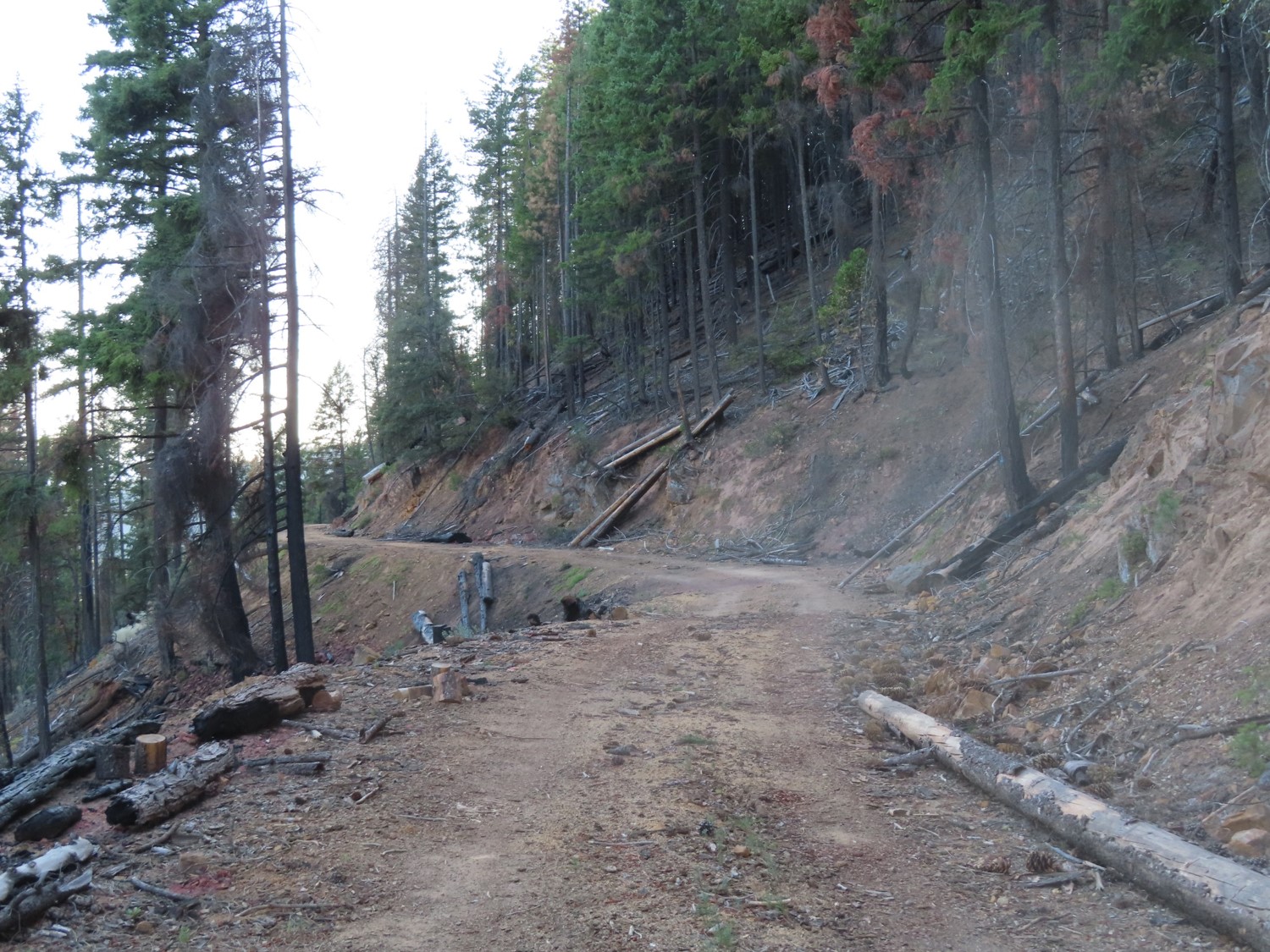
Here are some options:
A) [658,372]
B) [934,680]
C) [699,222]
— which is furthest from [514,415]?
[934,680]

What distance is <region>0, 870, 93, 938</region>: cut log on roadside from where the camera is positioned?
14.5ft

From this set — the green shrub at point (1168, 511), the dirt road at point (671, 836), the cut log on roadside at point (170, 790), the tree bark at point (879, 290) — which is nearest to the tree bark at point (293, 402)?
the dirt road at point (671, 836)

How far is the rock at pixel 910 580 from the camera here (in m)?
14.8

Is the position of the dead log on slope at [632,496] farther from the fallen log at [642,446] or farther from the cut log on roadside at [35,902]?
the cut log on roadside at [35,902]

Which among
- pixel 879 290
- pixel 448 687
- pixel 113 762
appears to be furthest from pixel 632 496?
pixel 113 762

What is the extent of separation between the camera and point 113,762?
7.18 metres

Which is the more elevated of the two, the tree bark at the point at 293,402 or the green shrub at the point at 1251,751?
the tree bark at the point at 293,402

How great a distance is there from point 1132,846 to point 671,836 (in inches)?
100

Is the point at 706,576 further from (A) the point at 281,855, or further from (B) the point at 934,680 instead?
(A) the point at 281,855

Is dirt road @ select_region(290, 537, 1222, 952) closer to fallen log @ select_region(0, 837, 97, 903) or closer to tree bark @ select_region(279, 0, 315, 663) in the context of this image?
fallen log @ select_region(0, 837, 97, 903)

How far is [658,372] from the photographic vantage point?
36.5 meters

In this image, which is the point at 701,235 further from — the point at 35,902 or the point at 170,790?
the point at 35,902

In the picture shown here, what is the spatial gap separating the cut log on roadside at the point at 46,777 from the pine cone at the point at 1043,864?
6894 mm

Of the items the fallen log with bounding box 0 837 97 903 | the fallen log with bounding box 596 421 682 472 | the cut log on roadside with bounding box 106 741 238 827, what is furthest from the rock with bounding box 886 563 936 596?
the fallen log with bounding box 596 421 682 472
